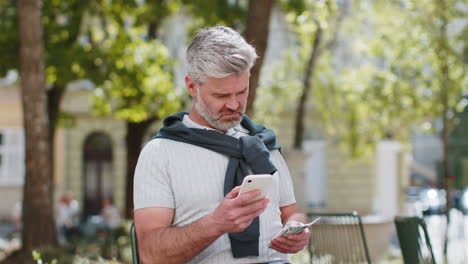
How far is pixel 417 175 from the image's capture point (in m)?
48.6

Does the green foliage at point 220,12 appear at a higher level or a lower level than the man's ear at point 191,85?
higher

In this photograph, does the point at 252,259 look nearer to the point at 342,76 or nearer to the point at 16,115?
the point at 342,76

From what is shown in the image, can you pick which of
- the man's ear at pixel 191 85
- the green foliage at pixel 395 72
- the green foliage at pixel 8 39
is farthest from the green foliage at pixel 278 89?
the man's ear at pixel 191 85

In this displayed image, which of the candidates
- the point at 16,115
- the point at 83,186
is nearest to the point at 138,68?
the point at 16,115

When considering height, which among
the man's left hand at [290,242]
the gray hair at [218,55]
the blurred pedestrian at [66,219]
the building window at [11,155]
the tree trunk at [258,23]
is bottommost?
the blurred pedestrian at [66,219]

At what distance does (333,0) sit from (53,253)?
4.34 metres

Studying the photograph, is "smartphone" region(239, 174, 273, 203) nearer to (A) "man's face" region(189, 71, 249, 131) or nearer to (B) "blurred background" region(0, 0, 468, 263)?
(A) "man's face" region(189, 71, 249, 131)

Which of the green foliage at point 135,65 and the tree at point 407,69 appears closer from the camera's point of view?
the tree at point 407,69

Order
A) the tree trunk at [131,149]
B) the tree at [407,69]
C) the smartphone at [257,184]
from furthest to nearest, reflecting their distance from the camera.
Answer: the tree trunk at [131,149], the tree at [407,69], the smartphone at [257,184]

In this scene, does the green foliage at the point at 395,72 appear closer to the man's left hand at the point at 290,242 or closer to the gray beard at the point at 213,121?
the gray beard at the point at 213,121

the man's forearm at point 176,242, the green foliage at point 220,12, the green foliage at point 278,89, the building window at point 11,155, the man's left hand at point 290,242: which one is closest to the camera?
the man's forearm at point 176,242

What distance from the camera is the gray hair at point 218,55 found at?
313 cm

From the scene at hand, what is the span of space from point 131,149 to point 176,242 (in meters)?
13.1

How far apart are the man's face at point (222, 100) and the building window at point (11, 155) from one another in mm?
27829
